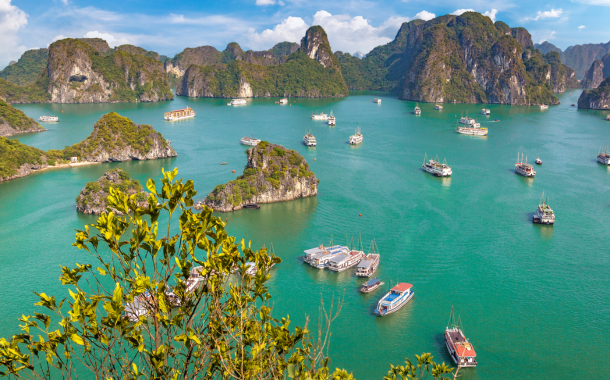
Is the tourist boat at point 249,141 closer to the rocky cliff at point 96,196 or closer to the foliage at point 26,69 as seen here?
the rocky cliff at point 96,196

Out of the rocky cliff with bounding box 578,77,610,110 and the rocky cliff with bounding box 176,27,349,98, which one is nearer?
the rocky cliff with bounding box 578,77,610,110

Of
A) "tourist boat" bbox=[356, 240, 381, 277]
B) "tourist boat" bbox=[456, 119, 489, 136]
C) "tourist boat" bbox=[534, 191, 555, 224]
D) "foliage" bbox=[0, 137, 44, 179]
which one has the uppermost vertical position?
"tourist boat" bbox=[456, 119, 489, 136]

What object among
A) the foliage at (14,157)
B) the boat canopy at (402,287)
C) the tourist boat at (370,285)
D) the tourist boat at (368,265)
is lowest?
the tourist boat at (370,285)

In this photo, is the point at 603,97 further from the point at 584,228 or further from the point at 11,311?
the point at 11,311

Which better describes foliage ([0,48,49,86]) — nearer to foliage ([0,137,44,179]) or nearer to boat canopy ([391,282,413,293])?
foliage ([0,137,44,179])

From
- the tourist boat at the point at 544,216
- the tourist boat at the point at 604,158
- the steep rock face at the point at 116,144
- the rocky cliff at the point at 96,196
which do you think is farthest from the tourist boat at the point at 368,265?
the tourist boat at the point at 604,158

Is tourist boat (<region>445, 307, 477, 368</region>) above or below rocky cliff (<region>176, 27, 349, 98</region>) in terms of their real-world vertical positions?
below

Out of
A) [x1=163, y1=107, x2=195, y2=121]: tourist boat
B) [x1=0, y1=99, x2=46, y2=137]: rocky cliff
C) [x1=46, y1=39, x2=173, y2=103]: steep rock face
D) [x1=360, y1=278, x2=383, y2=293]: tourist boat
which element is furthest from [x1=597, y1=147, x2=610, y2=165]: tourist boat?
[x1=46, y1=39, x2=173, y2=103]: steep rock face
